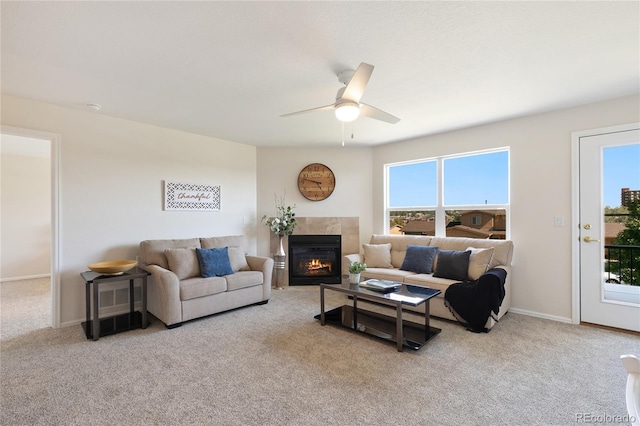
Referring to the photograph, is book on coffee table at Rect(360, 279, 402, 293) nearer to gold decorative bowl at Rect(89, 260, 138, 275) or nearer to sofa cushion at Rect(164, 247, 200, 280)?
sofa cushion at Rect(164, 247, 200, 280)

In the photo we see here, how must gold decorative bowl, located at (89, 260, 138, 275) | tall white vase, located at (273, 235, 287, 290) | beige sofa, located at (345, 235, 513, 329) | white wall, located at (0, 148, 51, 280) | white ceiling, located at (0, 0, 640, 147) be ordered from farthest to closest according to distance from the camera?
1. white wall, located at (0, 148, 51, 280)
2. tall white vase, located at (273, 235, 287, 290)
3. beige sofa, located at (345, 235, 513, 329)
4. gold decorative bowl, located at (89, 260, 138, 275)
5. white ceiling, located at (0, 0, 640, 147)

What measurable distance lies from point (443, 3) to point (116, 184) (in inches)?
158

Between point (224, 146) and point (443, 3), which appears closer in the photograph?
point (443, 3)

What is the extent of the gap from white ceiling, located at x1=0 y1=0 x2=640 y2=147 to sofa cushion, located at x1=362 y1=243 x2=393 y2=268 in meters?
2.02

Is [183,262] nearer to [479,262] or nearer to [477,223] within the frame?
[479,262]

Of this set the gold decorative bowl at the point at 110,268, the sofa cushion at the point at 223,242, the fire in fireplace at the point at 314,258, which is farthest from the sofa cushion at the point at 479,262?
the gold decorative bowl at the point at 110,268

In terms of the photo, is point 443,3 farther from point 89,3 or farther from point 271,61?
point 89,3

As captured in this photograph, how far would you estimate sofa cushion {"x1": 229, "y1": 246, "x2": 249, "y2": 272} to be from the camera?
4.09 metres

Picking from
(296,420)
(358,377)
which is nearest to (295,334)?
(358,377)

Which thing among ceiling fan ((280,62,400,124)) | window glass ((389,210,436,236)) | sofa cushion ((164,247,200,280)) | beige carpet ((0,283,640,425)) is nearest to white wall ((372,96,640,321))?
beige carpet ((0,283,640,425))

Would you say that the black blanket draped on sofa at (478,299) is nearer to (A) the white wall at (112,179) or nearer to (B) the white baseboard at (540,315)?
(B) the white baseboard at (540,315)

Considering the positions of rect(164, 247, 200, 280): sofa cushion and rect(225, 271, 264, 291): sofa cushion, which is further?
rect(225, 271, 264, 291): sofa cushion

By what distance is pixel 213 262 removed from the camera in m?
3.67

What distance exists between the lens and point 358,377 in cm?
220
